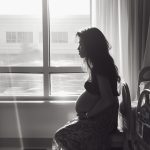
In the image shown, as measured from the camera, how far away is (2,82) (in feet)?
12.7

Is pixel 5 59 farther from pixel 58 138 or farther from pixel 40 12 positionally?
pixel 58 138

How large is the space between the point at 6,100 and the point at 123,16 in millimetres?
1507

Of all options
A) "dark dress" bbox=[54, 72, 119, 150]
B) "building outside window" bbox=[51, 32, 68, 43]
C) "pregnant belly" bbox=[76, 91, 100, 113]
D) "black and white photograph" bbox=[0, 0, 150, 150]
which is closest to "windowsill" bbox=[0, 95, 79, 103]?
"black and white photograph" bbox=[0, 0, 150, 150]

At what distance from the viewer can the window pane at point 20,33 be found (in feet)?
12.4

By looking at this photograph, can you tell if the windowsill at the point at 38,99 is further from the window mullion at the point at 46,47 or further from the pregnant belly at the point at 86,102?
the pregnant belly at the point at 86,102

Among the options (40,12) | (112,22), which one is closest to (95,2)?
(112,22)

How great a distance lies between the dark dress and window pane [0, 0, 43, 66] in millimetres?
1552

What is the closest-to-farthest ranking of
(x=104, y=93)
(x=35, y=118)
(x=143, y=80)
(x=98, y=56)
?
(x=104, y=93)
(x=98, y=56)
(x=143, y=80)
(x=35, y=118)

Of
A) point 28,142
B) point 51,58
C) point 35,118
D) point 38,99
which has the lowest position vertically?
point 28,142

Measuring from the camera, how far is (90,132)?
2318 mm

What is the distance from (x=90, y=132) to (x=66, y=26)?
5.73ft

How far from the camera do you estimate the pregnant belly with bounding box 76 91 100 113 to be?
246 cm

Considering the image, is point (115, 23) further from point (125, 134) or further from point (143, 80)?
point (125, 134)

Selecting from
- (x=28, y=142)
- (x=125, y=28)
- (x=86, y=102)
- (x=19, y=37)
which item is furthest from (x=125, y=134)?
(x=19, y=37)
